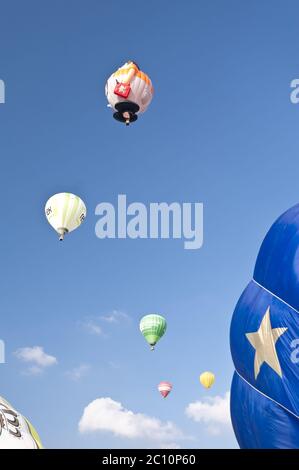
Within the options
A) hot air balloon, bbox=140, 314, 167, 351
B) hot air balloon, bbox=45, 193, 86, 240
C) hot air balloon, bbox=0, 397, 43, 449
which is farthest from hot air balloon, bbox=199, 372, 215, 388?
hot air balloon, bbox=0, 397, 43, 449

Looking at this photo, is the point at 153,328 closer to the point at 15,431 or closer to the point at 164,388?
the point at 164,388

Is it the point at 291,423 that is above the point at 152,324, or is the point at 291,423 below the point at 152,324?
below

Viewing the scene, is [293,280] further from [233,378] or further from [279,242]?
[233,378]

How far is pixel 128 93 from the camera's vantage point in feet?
57.0

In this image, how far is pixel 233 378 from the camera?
14.1 m

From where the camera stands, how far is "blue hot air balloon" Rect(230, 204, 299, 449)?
11156mm

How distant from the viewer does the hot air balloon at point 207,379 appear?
28453 millimetres

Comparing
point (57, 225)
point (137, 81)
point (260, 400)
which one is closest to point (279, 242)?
point (260, 400)

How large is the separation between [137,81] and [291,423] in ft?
38.3

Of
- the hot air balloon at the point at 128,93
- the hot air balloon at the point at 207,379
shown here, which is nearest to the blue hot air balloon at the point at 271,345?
the hot air balloon at the point at 128,93

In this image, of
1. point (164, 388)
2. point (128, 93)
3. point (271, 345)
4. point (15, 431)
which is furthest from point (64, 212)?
point (164, 388)

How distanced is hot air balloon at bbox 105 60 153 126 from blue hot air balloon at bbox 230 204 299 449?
7.31 meters

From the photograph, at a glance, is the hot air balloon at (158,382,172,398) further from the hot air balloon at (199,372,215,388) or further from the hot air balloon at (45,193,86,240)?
the hot air balloon at (45,193,86,240)

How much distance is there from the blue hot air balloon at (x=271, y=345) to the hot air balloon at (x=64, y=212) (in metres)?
8.71
